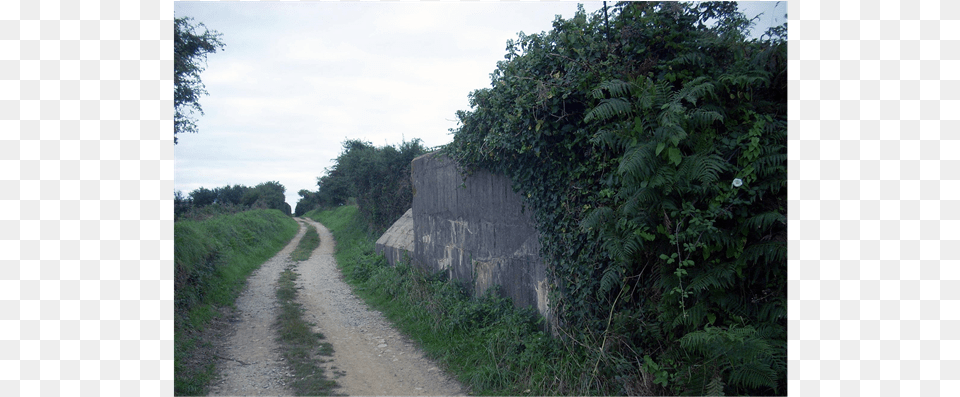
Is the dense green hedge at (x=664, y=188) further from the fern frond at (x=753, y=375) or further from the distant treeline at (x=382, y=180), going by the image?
the distant treeline at (x=382, y=180)

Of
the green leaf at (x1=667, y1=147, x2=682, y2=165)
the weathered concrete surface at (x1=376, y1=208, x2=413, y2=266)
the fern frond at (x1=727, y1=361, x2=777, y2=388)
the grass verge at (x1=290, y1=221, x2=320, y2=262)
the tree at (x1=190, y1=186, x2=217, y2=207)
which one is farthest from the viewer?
the grass verge at (x1=290, y1=221, x2=320, y2=262)

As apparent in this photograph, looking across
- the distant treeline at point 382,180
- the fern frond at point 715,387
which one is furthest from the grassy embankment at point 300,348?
the distant treeline at point 382,180

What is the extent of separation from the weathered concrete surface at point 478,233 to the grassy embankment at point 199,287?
149 inches

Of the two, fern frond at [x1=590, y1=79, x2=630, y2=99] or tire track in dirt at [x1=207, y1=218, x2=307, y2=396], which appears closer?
fern frond at [x1=590, y1=79, x2=630, y2=99]

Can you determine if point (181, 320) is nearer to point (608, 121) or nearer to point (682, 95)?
point (608, 121)

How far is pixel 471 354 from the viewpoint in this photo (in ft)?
20.4

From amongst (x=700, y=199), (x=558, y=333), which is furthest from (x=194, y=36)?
(x=700, y=199)

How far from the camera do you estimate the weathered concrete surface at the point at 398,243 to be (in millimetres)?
12086

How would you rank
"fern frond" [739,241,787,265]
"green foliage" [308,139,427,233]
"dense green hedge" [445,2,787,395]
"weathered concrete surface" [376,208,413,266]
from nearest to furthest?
"fern frond" [739,241,787,265]
"dense green hedge" [445,2,787,395]
"weathered concrete surface" [376,208,413,266]
"green foliage" [308,139,427,233]

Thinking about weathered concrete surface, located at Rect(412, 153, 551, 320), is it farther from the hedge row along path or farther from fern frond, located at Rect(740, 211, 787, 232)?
fern frond, located at Rect(740, 211, 787, 232)

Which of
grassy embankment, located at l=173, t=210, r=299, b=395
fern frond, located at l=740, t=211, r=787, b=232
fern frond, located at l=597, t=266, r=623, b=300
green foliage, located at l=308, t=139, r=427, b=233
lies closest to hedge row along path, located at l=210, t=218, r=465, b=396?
grassy embankment, located at l=173, t=210, r=299, b=395

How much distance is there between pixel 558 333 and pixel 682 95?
9.07ft

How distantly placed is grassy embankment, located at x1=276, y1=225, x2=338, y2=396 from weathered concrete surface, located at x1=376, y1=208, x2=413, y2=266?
8.16ft

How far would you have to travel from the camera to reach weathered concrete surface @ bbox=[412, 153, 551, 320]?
21.2ft
